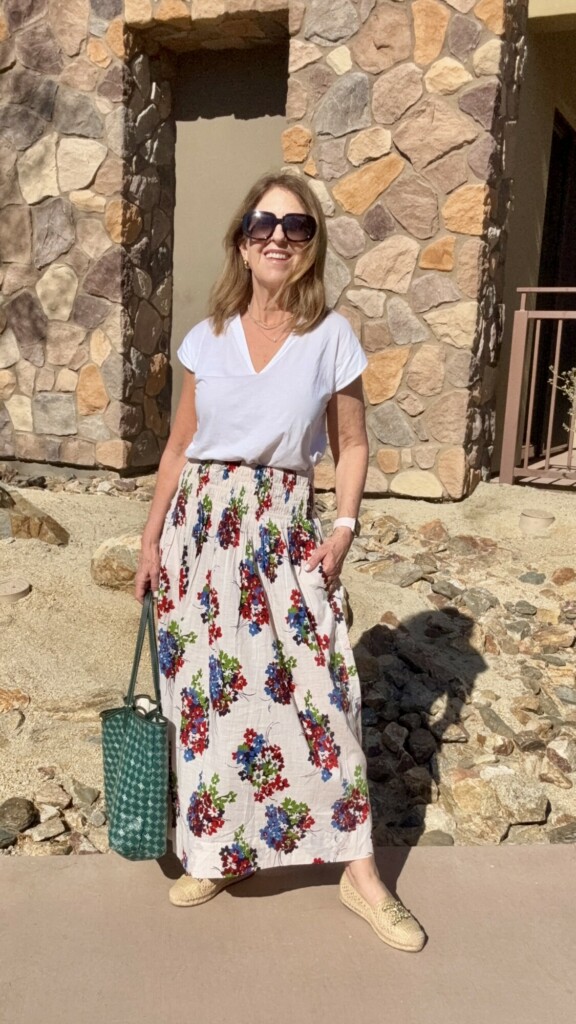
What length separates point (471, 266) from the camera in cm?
490

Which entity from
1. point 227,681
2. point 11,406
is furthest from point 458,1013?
point 11,406

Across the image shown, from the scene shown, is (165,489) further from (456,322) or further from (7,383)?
(7,383)

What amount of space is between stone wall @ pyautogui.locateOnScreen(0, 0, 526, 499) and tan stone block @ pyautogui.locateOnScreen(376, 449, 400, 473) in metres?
0.01

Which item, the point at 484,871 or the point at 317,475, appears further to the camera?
the point at 317,475

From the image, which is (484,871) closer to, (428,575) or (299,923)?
(299,923)

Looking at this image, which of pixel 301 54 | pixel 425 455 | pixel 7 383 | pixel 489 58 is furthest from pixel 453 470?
pixel 7 383

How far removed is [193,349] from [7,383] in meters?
3.94

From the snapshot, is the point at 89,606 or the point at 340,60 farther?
the point at 340,60

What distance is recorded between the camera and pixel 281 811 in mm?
2162

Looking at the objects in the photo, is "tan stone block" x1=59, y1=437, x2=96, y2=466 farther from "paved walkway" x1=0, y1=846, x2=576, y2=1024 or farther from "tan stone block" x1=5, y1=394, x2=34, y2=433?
"paved walkway" x1=0, y1=846, x2=576, y2=1024

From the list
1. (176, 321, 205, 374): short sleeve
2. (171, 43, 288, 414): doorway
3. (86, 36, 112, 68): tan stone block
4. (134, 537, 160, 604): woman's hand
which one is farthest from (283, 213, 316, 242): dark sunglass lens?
(86, 36, 112, 68): tan stone block

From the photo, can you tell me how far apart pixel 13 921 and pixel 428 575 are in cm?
271

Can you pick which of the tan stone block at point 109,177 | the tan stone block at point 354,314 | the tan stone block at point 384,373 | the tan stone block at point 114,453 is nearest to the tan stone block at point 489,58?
the tan stone block at point 354,314

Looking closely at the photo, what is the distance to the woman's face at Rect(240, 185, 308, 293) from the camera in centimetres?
217
